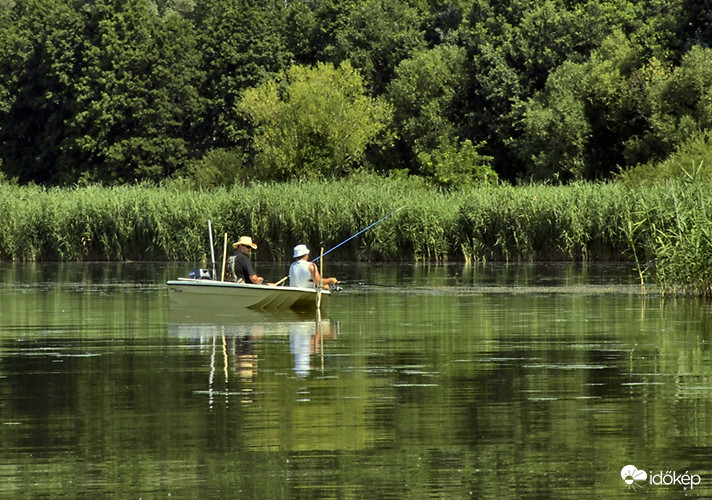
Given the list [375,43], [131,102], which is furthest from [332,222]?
[131,102]

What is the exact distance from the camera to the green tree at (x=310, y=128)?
63312 mm

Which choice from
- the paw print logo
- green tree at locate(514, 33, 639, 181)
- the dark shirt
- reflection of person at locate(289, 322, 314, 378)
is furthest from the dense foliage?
the paw print logo

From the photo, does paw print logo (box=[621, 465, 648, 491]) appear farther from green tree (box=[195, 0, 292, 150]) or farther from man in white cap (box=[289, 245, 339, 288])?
green tree (box=[195, 0, 292, 150])

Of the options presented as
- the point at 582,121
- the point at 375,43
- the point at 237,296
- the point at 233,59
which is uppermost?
the point at 375,43

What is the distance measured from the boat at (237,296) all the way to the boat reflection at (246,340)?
0.48ft

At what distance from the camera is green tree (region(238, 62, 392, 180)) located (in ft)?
208

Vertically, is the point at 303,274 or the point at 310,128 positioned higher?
the point at 310,128

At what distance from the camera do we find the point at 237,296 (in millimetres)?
24656

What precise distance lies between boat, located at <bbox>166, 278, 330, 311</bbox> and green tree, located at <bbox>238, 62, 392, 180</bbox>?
36873 mm

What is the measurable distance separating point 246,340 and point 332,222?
24.6 meters

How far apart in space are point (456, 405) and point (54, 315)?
13.2 meters

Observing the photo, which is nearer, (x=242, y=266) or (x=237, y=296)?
(x=237, y=296)

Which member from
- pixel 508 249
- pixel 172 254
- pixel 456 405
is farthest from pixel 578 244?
pixel 456 405

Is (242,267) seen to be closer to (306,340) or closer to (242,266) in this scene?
(242,266)
